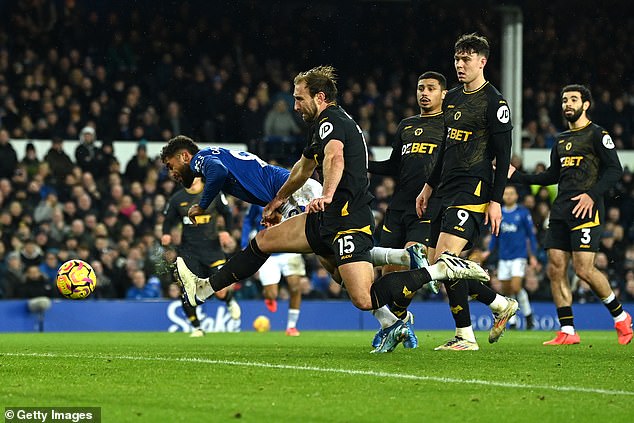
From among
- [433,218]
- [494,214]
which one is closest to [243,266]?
[433,218]

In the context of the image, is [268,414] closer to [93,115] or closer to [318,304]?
[318,304]

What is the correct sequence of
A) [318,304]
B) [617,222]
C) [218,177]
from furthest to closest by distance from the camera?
[617,222], [318,304], [218,177]

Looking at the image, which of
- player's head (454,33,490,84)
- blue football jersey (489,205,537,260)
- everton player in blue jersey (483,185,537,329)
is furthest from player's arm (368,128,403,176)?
blue football jersey (489,205,537,260)

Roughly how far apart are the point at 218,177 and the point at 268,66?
1579 centimetres

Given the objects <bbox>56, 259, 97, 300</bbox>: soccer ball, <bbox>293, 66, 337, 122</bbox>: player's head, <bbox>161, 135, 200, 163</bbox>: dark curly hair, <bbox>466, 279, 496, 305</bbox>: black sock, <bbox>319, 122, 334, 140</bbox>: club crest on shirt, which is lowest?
<bbox>466, 279, 496, 305</bbox>: black sock

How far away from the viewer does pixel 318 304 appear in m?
18.6

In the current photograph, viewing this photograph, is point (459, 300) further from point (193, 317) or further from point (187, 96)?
point (187, 96)

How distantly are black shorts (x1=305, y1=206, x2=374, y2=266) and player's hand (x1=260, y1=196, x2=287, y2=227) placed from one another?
0.62 meters

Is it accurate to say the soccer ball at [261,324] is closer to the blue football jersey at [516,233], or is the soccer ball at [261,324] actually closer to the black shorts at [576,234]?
the blue football jersey at [516,233]

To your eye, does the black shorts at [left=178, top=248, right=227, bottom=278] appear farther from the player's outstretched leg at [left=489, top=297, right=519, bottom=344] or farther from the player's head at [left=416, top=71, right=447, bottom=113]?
the player's outstretched leg at [left=489, top=297, right=519, bottom=344]

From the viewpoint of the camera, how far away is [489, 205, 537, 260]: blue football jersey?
1761cm

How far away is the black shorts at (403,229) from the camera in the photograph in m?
10.5

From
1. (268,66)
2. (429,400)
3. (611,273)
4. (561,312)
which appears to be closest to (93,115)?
(268,66)

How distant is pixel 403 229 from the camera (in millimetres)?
10695
